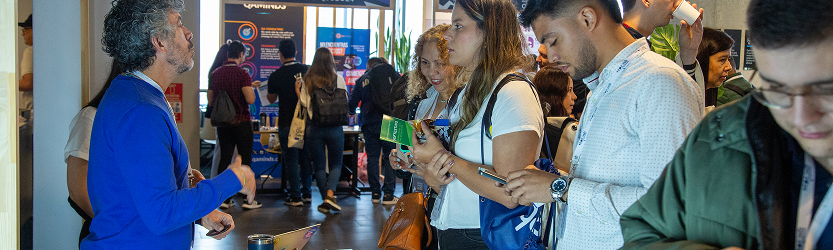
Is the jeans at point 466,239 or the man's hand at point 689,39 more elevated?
the man's hand at point 689,39

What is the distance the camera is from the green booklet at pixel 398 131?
5.81ft

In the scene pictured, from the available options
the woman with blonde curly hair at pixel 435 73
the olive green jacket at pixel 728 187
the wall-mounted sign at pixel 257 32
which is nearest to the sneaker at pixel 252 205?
the wall-mounted sign at pixel 257 32

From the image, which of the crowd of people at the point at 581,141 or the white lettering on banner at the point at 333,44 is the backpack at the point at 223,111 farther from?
the white lettering on banner at the point at 333,44

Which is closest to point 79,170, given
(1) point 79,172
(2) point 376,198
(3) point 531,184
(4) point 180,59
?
(1) point 79,172

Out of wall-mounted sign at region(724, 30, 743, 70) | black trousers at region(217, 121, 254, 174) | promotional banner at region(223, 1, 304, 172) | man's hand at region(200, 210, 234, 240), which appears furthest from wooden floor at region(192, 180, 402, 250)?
wall-mounted sign at region(724, 30, 743, 70)

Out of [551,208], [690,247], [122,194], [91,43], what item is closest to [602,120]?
[551,208]

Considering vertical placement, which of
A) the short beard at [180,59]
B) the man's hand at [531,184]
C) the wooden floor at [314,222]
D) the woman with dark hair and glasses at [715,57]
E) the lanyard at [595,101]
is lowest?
the wooden floor at [314,222]

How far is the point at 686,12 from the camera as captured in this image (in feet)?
7.15

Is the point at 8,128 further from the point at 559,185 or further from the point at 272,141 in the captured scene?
the point at 272,141

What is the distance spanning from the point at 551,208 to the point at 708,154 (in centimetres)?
86

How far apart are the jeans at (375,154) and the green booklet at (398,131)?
4.00 m

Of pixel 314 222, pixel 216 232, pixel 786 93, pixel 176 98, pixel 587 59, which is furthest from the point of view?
pixel 176 98

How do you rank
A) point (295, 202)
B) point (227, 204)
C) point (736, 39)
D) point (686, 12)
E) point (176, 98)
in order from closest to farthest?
1. point (686, 12)
2. point (176, 98)
3. point (227, 204)
4. point (295, 202)
5. point (736, 39)

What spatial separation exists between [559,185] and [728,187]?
54 cm
